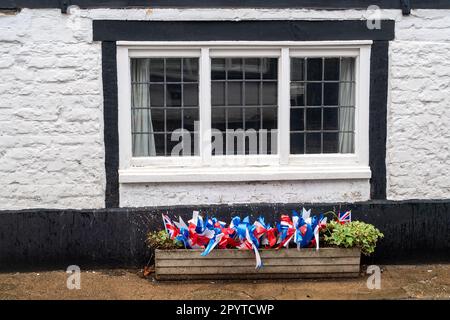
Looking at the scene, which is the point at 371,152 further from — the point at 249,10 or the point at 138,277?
the point at 138,277

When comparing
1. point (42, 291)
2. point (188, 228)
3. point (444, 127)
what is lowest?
point (42, 291)

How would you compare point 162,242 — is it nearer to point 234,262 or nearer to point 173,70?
point 234,262

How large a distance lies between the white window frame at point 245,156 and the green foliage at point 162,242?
2.05ft

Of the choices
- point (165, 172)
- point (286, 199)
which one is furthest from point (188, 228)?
point (286, 199)

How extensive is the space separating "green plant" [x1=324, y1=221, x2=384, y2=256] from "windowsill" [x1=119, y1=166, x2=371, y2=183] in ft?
1.88

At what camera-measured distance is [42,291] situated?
618 cm

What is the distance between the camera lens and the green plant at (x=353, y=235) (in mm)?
6383

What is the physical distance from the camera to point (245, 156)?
6.97 metres

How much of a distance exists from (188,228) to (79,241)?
4.17ft

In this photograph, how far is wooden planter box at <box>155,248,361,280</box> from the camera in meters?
6.29

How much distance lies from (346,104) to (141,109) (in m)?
2.29

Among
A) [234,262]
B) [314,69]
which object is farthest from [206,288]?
[314,69]

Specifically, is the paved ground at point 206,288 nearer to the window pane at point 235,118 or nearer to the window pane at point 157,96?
the window pane at point 235,118

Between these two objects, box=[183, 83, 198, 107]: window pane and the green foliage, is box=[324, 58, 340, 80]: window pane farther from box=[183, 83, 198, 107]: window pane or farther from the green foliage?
the green foliage
